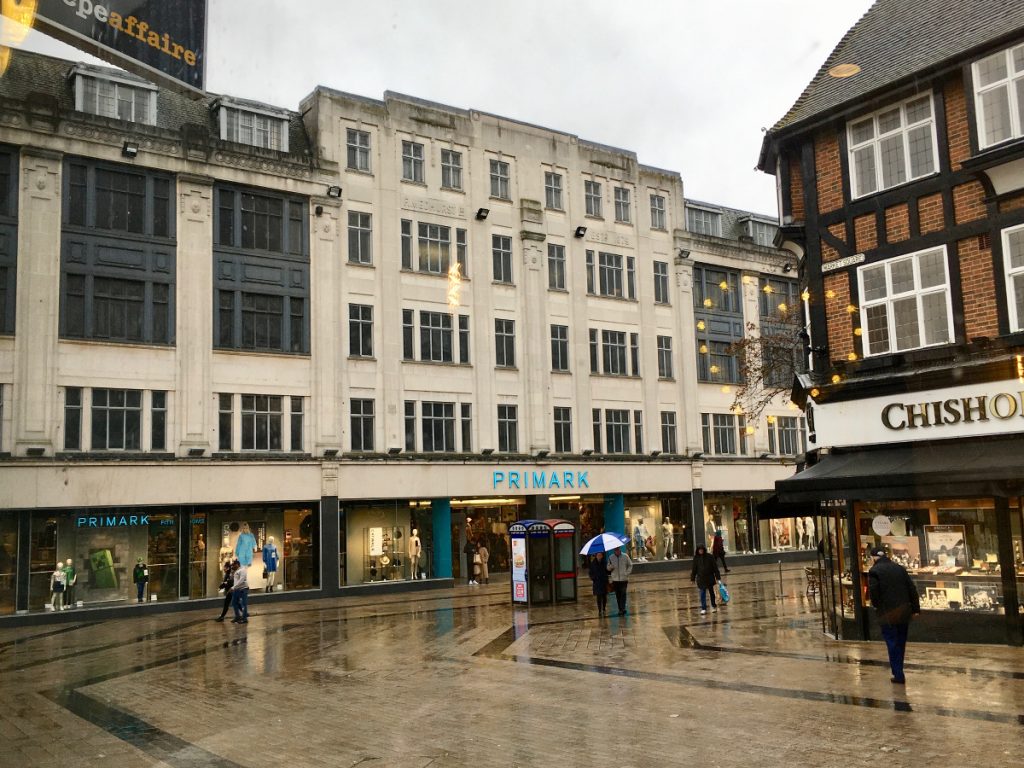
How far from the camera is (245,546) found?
31203mm

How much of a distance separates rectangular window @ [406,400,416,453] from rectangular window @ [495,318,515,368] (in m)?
4.29

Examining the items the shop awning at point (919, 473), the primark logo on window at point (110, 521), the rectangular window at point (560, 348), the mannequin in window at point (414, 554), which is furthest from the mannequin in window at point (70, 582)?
the shop awning at point (919, 473)

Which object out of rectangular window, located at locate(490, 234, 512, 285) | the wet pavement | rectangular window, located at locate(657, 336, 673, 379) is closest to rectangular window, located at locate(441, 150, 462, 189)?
rectangular window, located at locate(490, 234, 512, 285)

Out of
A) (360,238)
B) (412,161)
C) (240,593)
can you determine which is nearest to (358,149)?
(412,161)

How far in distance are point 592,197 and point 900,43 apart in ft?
76.3

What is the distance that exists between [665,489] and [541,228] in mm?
12888

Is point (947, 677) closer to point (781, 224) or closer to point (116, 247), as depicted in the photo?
point (781, 224)

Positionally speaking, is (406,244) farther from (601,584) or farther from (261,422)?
(601,584)

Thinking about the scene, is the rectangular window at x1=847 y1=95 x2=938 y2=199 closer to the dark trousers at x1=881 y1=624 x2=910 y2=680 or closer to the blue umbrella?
the dark trousers at x1=881 y1=624 x2=910 y2=680

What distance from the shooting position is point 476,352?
37.0 metres

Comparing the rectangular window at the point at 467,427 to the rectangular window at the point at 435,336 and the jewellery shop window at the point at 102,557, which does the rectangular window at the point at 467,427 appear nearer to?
the rectangular window at the point at 435,336

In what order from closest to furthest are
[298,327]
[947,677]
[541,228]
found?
[947,677] → [298,327] → [541,228]

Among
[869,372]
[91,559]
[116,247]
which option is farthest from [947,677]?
[116,247]

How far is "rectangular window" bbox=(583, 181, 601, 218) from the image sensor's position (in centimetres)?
4141
